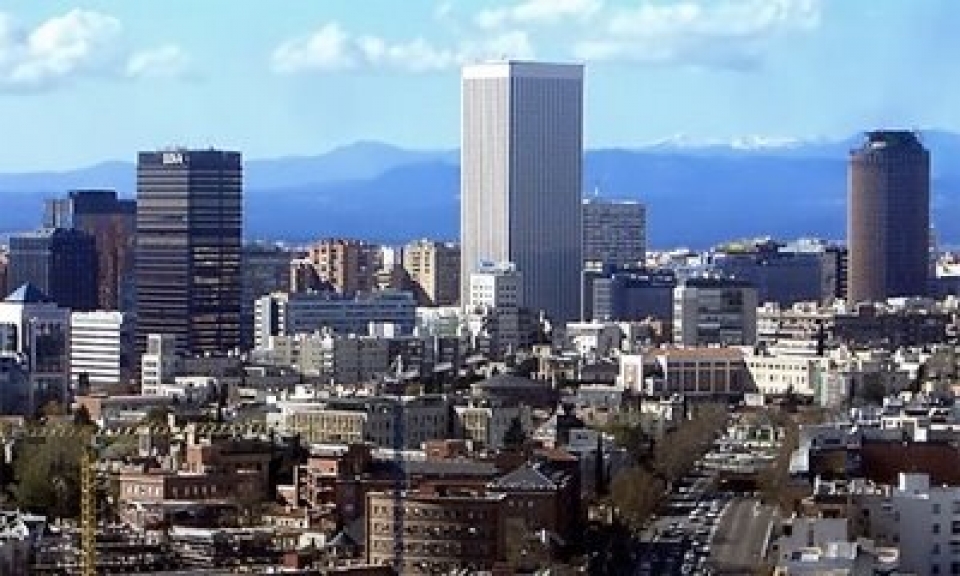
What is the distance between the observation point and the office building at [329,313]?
4097cm

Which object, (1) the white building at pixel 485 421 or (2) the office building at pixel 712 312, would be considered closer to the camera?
(1) the white building at pixel 485 421

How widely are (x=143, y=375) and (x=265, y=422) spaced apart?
27.6 ft

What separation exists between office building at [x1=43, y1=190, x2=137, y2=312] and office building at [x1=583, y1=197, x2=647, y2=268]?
11.1 m

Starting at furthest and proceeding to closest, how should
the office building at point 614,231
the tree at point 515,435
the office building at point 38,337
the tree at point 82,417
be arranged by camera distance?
the office building at point 614,231 < the office building at point 38,337 < the tree at point 82,417 < the tree at point 515,435

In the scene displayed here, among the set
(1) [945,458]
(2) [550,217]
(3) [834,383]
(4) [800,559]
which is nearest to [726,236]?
(2) [550,217]

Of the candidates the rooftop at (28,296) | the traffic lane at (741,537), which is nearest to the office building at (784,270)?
the rooftop at (28,296)

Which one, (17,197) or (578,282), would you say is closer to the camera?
(578,282)

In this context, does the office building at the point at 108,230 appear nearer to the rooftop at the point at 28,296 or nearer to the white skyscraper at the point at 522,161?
the rooftop at the point at 28,296

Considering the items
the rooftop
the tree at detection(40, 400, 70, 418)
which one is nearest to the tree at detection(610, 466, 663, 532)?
the tree at detection(40, 400, 70, 418)

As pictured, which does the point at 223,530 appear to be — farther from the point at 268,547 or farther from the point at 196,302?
the point at 196,302

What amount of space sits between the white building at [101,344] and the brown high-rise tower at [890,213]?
1604cm

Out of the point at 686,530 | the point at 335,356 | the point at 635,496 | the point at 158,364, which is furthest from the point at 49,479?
the point at 335,356

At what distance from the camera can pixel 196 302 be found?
4016 cm

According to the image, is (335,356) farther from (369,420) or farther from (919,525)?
(919,525)
